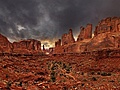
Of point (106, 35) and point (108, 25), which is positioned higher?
point (108, 25)

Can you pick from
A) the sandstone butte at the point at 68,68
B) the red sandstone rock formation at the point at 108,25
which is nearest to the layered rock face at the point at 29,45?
the sandstone butte at the point at 68,68

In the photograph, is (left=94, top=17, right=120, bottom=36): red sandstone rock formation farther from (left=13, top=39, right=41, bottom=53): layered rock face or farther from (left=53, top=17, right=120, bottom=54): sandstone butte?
(left=13, top=39, right=41, bottom=53): layered rock face

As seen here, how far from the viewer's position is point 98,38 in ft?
322

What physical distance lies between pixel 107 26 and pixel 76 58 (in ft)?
258

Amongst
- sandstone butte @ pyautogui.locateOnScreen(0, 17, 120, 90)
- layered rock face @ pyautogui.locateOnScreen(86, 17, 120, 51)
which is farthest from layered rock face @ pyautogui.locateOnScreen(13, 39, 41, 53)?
layered rock face @ pyautogui.locateOnScreen(86, 17, 120, 51)

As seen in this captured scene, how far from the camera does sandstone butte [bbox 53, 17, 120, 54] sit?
88225mm

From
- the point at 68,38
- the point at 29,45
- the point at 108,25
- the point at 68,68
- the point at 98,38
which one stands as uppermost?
the point at 108,25

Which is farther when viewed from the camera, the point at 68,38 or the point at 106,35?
the point at 68,38

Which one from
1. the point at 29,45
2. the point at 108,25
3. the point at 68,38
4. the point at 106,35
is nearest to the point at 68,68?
the point at 106,35

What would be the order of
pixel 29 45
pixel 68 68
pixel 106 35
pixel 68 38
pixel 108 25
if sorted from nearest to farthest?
pixel 68 68
pixel 106 35
pixel 108 25
pixel 68 38
pixel 29 45

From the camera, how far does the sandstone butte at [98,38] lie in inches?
3473

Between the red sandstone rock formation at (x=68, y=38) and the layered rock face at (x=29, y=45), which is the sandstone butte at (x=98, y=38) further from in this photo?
the layered rock face at (x=29, y=45)

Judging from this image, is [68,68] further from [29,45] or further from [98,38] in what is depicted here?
[29,45]

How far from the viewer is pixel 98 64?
99.1ft
